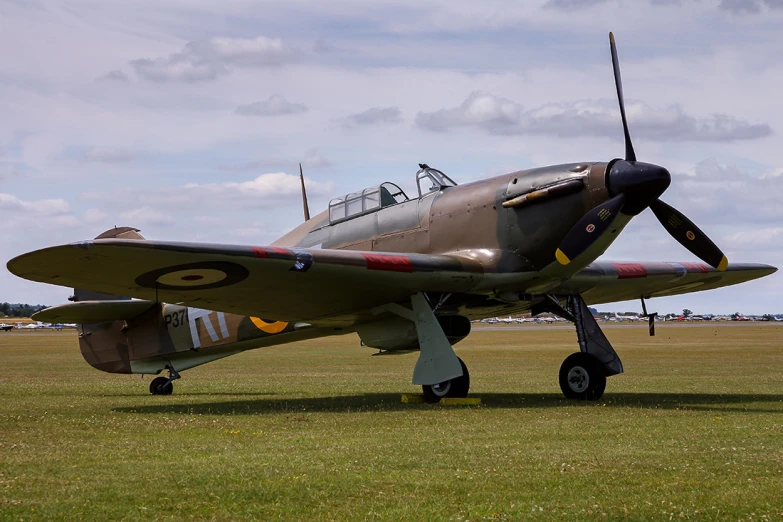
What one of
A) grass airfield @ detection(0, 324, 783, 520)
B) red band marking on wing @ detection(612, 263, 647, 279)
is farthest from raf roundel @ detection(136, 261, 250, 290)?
red band marking on wing @ detection(612, 263, 647, 279)

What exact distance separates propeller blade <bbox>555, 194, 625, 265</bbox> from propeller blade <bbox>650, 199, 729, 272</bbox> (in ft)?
3.66

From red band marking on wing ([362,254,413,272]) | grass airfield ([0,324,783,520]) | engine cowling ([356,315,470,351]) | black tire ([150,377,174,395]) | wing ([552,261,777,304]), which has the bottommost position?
grass airfield ([0,324,783,520])

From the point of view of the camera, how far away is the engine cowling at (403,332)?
1473 centimetres

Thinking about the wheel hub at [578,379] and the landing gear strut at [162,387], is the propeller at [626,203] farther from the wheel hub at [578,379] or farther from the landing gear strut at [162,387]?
the landing gear strut at [162,387]

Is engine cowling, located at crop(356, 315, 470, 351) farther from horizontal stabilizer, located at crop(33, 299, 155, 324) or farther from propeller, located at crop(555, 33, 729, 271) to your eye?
horizontal stabilizer, located at crop(33, 299, 155, 324)

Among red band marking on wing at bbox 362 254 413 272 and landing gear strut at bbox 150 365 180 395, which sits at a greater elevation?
red band marking on wing at bbox 362 254 413 272

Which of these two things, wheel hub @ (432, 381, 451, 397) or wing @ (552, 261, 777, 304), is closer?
wheel hub @ (432, 381, 451, 397)

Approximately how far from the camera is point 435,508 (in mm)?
6121

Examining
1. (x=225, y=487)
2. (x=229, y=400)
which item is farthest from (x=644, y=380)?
(x=225, y=487)

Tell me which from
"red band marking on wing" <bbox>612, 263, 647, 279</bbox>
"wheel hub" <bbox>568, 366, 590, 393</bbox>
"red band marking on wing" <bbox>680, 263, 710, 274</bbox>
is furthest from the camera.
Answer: "red band marking on wing" <bbox>680, 263, 710, 274</bbox>

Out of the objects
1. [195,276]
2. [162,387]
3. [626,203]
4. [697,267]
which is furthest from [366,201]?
[697,267]

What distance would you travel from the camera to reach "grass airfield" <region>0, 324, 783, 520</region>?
243 inches

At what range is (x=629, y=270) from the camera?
1739 centimetres

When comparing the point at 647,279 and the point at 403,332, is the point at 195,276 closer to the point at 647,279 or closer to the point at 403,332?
the point at 403,332
